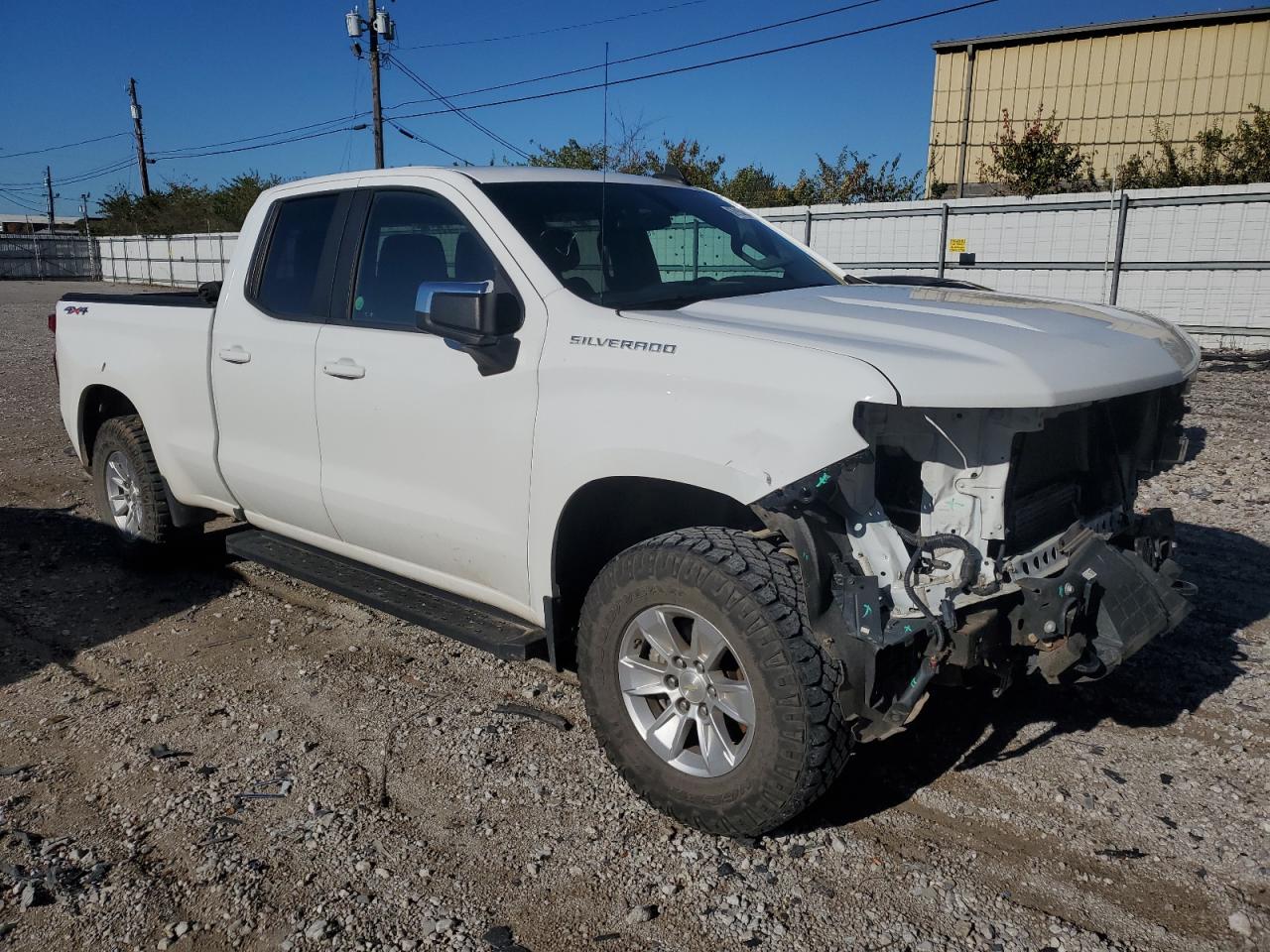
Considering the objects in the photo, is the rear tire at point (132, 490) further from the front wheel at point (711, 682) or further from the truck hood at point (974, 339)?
the truck hood at point (974, 339)

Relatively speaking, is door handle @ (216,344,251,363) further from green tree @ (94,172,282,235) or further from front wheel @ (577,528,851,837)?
green tree @ (94,172,282,235)

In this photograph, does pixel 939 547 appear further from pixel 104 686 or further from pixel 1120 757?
pixel 104 686

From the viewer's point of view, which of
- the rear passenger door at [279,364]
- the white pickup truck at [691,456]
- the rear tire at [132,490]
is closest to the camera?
the white pickup truck at [691,456]

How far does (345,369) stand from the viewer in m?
4.05

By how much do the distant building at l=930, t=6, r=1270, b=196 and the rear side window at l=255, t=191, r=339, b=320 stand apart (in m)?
22.6

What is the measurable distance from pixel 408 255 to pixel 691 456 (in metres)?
1.78

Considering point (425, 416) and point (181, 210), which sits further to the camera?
point (181, 210)

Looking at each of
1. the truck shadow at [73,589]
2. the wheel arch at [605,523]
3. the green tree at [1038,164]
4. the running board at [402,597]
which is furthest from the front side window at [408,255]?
the green tree at [1038,164]

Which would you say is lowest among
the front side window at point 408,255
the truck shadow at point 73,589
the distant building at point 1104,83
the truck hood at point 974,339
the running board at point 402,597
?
the truck shadow at point 73,589

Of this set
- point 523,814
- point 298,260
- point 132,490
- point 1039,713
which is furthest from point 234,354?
point 1039,713

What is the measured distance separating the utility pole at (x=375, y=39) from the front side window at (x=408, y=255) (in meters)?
31.9

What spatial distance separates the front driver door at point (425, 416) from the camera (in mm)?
3535

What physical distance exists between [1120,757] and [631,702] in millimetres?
1776

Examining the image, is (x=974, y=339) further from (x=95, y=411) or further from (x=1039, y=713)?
(x=95, y=411)
